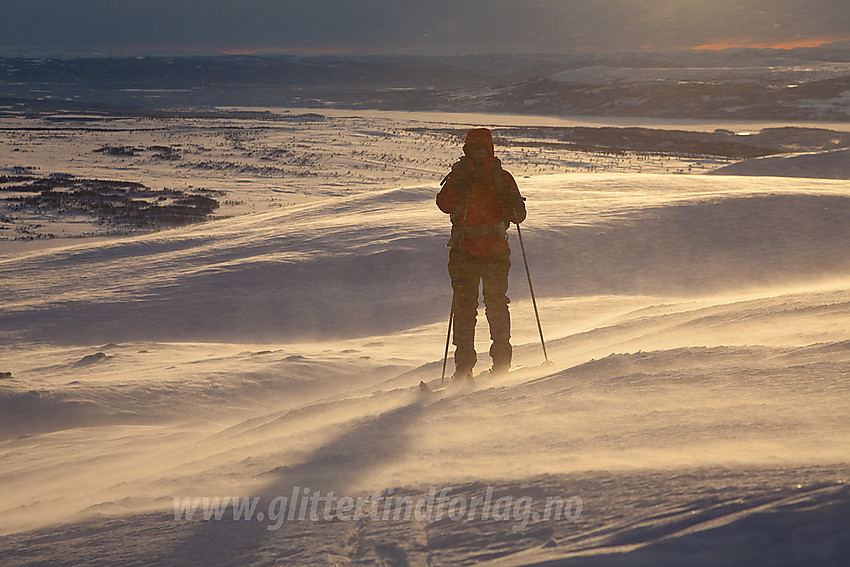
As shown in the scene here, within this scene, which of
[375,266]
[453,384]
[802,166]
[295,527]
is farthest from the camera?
[802,166]

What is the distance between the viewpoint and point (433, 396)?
4344 millimetres

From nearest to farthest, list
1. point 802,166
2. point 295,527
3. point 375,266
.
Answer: point 295,527 < point 375,266 < point 802,166

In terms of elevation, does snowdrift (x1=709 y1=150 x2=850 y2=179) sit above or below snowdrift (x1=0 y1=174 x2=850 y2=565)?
above

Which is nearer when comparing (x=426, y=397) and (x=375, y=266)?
(x=426, y=397)

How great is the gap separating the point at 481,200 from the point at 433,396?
1449mm

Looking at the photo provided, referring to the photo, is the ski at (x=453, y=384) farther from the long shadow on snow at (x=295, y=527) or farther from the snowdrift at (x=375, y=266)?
the snowdrift at (x=375, y=266)

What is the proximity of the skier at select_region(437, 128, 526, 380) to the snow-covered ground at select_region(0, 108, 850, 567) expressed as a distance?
0.55 metres

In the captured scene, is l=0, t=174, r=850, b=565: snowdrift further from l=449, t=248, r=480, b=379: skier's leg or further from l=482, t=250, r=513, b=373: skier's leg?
l=449, t=248, r=480, b=379: skier's leg

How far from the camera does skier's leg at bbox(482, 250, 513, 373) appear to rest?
5023mm

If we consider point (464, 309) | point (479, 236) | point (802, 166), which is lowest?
point (464, 309)

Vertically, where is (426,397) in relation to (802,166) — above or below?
below

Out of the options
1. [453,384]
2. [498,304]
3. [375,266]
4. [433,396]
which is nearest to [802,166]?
[375,266]

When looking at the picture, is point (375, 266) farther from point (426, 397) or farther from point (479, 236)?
point (426, 397)

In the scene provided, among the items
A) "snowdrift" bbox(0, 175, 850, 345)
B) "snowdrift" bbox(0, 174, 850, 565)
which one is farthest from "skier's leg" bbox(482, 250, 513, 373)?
"snowdrift" bbox(0, 175, 850, 345)
